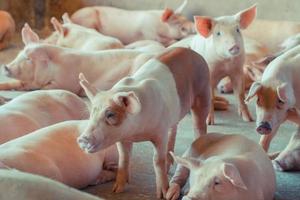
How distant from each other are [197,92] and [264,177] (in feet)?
1.88

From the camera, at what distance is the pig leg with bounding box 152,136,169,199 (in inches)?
84.6

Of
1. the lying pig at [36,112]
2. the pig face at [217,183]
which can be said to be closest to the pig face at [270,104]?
the pig face at [217,183]

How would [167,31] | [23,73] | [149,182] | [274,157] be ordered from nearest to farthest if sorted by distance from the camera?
[149,182] → [274,157] → [23,73] → [167,31]

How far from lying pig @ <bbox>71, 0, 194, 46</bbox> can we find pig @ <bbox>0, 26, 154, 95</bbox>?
1.50 meters

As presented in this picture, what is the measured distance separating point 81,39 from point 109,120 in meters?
2.42

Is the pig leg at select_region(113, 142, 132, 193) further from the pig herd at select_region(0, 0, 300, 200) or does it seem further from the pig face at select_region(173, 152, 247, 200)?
the pig face at select_region(173, 152, 247, 200)

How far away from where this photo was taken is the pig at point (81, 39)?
13.7 ft

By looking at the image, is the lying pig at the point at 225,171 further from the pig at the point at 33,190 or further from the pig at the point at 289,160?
the pig at the point at 33,190

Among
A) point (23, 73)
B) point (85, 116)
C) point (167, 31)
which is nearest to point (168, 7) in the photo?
point (167, 31)

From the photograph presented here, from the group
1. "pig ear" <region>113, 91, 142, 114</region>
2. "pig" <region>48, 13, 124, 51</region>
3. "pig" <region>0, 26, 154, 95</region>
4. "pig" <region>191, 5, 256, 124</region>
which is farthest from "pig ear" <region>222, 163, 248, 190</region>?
"pig" <region>48, 13, 124, 51</region>

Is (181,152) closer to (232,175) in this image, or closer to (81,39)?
(232,175)

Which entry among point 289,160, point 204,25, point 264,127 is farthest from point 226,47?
point 264,127

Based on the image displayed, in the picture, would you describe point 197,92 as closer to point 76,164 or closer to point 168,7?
point 76,164

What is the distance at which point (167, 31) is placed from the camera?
5.22m
